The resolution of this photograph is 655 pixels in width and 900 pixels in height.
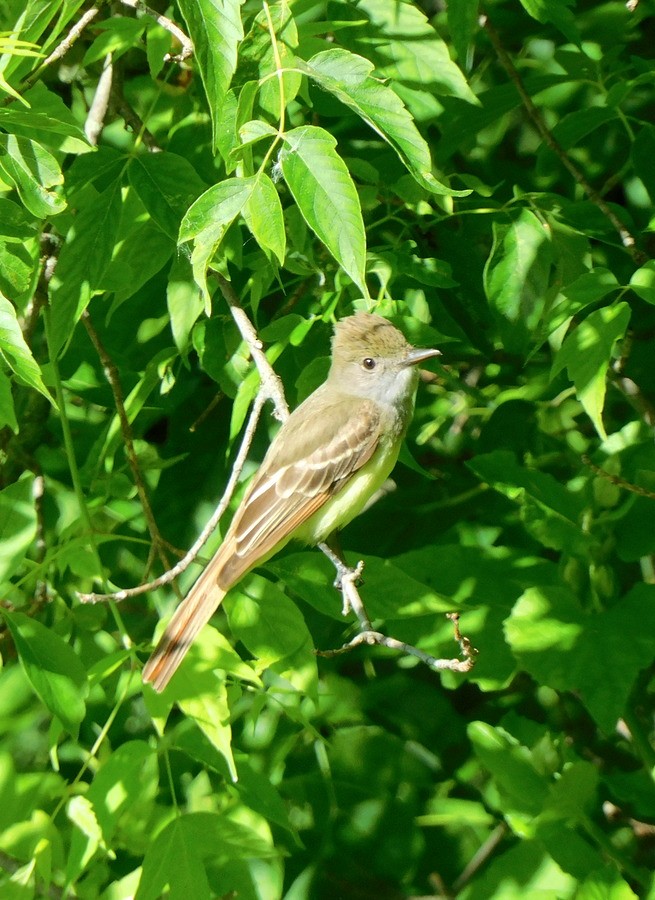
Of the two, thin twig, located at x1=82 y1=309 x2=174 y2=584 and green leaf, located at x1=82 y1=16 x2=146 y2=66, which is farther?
thin twig, located at x1=82 y1=309 x2=174 y2=584

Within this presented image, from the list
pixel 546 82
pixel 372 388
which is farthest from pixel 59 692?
pixel 546 82

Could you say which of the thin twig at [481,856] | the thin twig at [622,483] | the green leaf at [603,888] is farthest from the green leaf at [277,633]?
the thin twig at [481,856]

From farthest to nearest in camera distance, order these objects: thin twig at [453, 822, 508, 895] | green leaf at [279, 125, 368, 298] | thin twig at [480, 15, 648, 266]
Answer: thin twig at [453, 822, 508, 895], thin twig at [480, 15, 648, 266], green leaf at [279, 125, 368, 298]

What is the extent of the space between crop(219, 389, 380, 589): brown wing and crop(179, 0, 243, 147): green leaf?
119cm

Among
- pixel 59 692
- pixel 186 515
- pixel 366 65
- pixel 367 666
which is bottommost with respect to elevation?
pixel 367 666

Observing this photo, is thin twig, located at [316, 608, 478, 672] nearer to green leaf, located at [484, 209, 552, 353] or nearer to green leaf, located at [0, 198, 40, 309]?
green leaf, located at [484, 209, 552, 353]

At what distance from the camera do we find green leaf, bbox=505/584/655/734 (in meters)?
2.59

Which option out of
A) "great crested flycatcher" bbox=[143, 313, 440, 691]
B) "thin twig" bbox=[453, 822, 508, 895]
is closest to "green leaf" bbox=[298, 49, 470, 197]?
"great crested flycatcher" bbox=[143, 313, 440, 691]

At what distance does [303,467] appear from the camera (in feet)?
11.2

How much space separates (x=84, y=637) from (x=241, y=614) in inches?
33.6

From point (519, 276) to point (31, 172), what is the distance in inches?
49.4

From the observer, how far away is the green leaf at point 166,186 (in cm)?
256

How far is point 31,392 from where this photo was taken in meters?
3.53

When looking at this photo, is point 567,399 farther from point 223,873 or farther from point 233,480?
point 223,873
